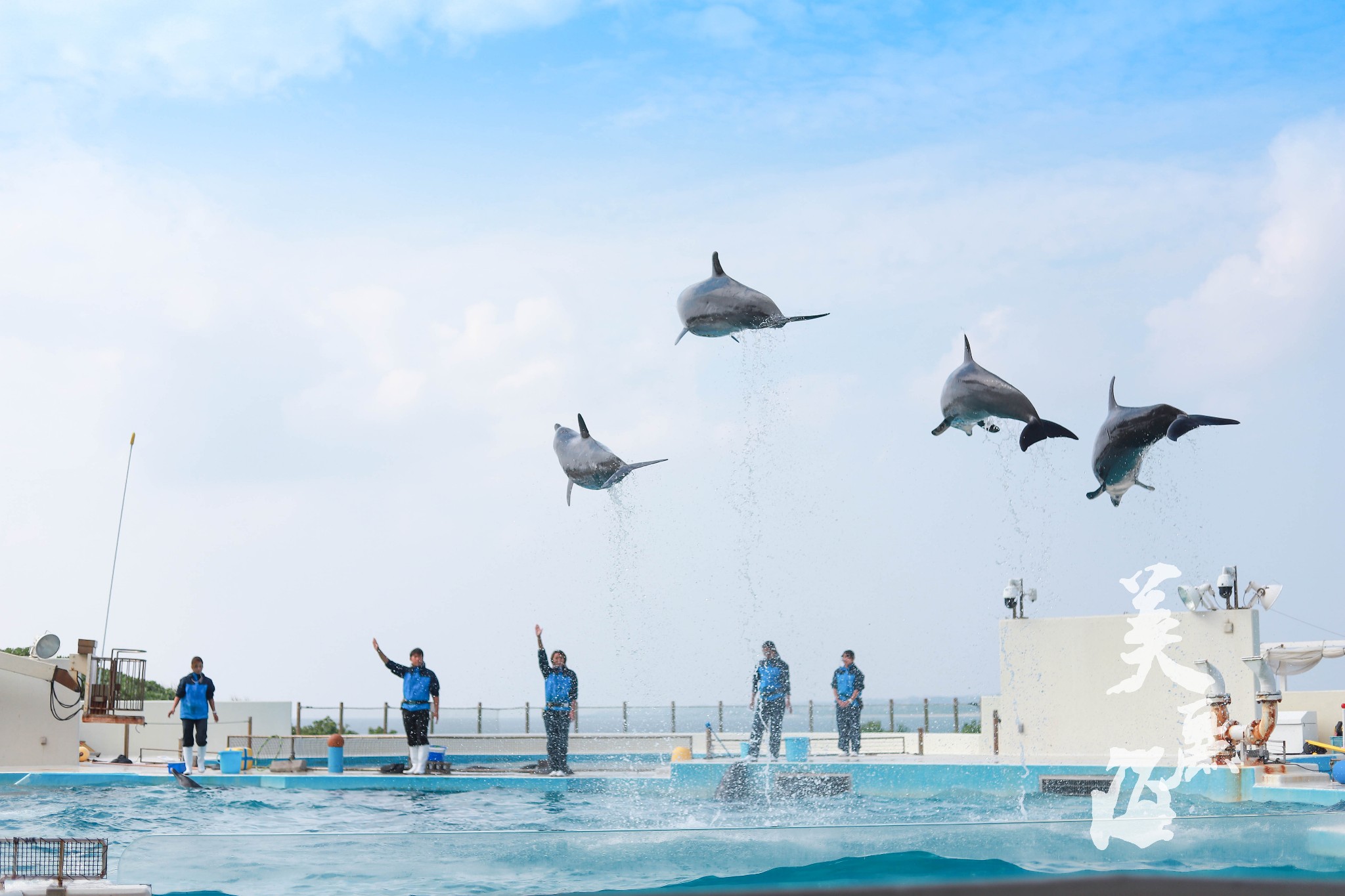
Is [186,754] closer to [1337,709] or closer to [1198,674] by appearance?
[1198,674]

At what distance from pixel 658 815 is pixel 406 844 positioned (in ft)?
15.9

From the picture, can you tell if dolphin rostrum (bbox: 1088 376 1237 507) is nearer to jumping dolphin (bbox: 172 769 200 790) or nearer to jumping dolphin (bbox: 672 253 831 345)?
jumping dolphin (bbox: 672 253 831 345)

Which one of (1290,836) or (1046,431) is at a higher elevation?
(1046,431)

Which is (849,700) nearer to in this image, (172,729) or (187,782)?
(187,782)

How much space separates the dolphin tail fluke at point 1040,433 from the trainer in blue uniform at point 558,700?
6.34 meters

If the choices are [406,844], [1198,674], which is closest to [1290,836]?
[406,844]

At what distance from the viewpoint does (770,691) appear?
14.4m

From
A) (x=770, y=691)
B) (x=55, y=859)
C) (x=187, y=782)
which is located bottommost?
(x=187, y=782)

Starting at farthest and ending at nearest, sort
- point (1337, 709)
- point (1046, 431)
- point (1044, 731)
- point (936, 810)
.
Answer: point (1337, 709) → point (1044, 731) → point (936, 810) → point (1046, 431)

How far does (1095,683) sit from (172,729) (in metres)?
14.3

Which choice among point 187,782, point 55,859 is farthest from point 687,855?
point 187,782

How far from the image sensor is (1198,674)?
1487cm

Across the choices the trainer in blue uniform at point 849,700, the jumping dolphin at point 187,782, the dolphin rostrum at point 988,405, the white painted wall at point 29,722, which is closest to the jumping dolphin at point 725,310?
the dolphin rostrum at point 988,405

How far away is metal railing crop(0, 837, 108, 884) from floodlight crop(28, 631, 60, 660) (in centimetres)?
1134
